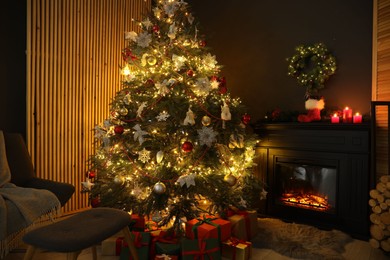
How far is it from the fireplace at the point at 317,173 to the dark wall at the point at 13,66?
2.52m

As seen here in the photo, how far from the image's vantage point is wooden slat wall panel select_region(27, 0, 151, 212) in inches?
114

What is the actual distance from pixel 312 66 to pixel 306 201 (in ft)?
4.70

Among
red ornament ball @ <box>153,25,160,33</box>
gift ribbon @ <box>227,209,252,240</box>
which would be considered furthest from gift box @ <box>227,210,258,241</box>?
red ornament ball @ <box>153,25,160,33</box>

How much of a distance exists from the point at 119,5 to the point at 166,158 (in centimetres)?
237

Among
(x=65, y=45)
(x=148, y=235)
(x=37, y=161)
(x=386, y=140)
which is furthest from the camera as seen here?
(x=65, y=45)

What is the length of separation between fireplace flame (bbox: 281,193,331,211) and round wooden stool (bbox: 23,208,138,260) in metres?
1.97

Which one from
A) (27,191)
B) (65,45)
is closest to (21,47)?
(65,45)

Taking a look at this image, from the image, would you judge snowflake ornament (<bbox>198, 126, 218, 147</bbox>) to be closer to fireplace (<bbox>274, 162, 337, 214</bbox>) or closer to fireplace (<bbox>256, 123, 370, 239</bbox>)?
fireplace (<bbox>256, 123, 370, 239</bbox>)

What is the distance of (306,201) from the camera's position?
2990mm

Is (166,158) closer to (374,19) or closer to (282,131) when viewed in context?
(282,131)

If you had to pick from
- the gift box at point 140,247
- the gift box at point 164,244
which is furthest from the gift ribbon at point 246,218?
the gift box at point 140,247

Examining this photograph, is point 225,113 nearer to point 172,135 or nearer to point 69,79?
point 172,135

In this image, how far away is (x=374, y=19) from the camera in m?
2.73

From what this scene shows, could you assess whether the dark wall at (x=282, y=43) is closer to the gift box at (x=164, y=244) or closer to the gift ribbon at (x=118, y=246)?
the gift box at (x=164, y=244)
